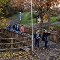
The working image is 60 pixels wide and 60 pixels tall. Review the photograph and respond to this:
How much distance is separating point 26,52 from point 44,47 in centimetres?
264

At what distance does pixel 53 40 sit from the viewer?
23.9 metres

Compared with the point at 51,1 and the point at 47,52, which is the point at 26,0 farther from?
the point at 47,52

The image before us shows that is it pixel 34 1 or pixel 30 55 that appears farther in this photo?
pixel 34 1

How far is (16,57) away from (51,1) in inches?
453

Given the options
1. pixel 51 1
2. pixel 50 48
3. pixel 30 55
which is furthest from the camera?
pixel 51 1

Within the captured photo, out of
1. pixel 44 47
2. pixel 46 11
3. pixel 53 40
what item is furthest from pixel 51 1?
pixel 44 47

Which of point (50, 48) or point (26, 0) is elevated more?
point (26, 0)

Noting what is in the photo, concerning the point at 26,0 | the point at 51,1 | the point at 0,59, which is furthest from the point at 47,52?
the point at 26,0

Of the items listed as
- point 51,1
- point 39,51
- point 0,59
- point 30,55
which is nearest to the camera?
point 0,59

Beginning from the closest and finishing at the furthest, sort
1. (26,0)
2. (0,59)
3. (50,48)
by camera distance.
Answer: (0,59) < (50,48) < (26,0)

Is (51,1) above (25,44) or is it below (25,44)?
above

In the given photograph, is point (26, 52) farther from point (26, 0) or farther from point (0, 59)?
point (26, 0)

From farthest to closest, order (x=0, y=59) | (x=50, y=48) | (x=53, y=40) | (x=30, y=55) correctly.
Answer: (x=53, y=40) < (x=50, y=48) < (x=30, y=55) < (x=0, y=59)

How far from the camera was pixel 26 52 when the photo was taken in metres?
18.8
